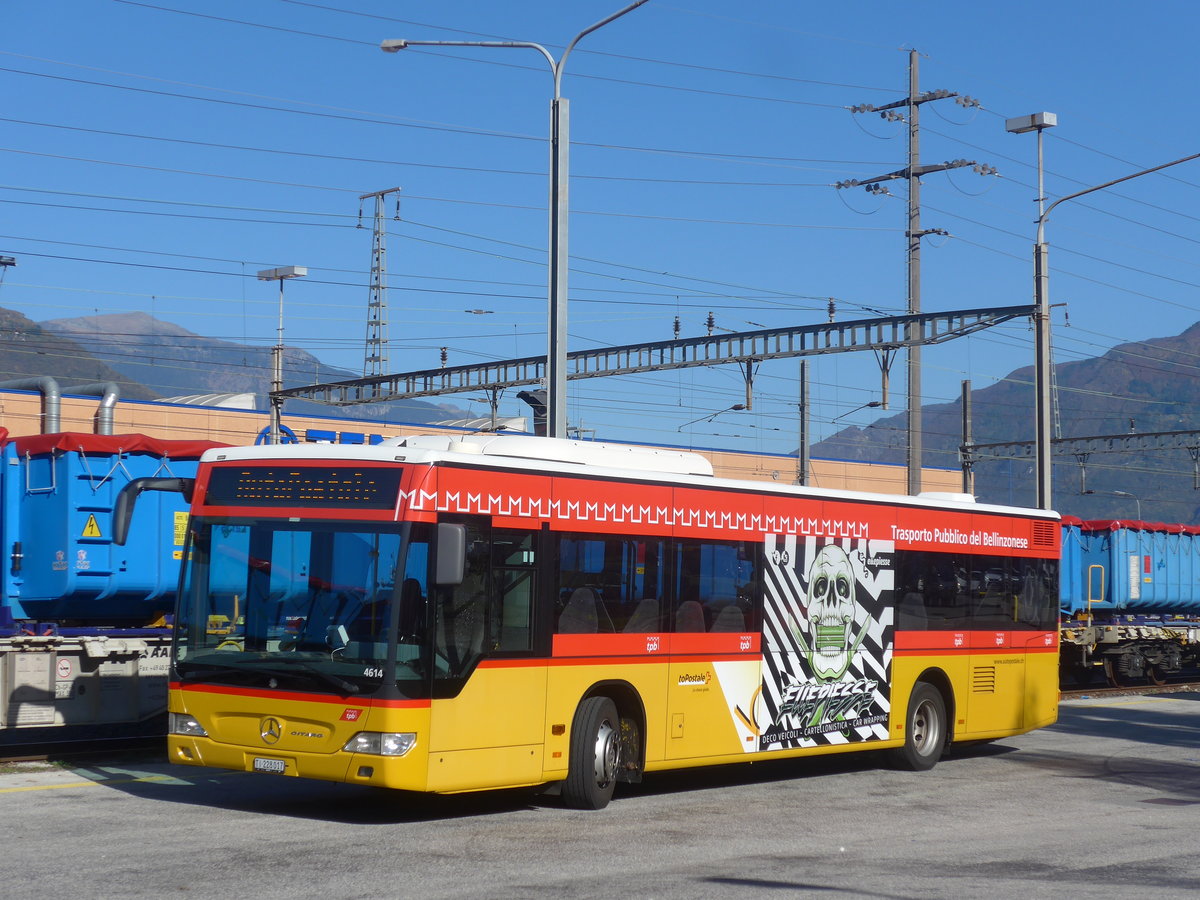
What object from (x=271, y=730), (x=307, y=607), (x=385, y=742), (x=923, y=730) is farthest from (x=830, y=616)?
(x=271, y=730)

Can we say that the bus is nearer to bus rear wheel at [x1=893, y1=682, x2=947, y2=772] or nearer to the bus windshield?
the bus windshield

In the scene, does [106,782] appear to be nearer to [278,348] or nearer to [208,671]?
[208,671]

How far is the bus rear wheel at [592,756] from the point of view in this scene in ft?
42.4

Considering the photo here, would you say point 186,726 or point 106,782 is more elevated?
point 186,726

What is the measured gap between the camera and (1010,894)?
9734 mm

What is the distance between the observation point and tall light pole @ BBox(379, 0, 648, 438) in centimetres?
1911

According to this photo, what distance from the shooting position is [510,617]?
40.6ft

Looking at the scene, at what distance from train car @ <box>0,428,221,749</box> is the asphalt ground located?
0.67 metres

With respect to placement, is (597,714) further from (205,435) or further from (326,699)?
(205,435)

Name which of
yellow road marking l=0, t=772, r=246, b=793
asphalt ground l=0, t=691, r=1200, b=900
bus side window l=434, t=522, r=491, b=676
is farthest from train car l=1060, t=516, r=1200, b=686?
bus side window l=434, t=522, r=491, b=676

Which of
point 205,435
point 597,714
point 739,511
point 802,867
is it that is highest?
point 205,435

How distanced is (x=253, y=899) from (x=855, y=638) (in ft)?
28.7

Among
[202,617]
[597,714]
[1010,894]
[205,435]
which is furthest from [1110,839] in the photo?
[205,435]

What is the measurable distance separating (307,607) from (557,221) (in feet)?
29.4
